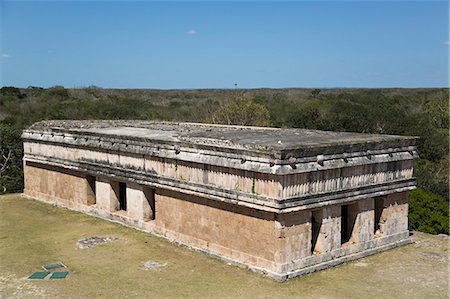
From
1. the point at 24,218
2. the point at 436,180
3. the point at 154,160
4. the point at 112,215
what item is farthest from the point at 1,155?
the point at 436,180

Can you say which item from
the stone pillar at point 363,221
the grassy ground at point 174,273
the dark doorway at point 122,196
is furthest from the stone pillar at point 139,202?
the stone pillar at point 363,221

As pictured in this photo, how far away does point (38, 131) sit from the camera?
18359 millimetres

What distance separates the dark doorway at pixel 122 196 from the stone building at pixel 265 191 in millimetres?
30

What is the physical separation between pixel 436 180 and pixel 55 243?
16.5m

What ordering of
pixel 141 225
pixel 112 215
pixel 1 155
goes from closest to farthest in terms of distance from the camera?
1. pixel 141 225
2. pixel 112 215
3. pixel 1 155

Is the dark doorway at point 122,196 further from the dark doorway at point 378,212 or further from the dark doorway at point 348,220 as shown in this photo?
the dark doorway at point 378,212

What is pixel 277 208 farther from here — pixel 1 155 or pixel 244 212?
pixel 1 155

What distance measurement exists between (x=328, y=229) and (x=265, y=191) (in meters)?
1.88

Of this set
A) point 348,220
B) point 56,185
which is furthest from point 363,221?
point 56,185

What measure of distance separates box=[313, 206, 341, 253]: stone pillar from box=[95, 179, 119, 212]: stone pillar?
21.4 ft

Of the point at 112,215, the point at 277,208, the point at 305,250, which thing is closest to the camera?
the point at 277,208

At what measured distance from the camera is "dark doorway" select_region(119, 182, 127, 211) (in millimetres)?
15836

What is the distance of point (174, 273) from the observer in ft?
36.0

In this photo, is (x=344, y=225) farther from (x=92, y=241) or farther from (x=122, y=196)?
(x=122, y=196)
